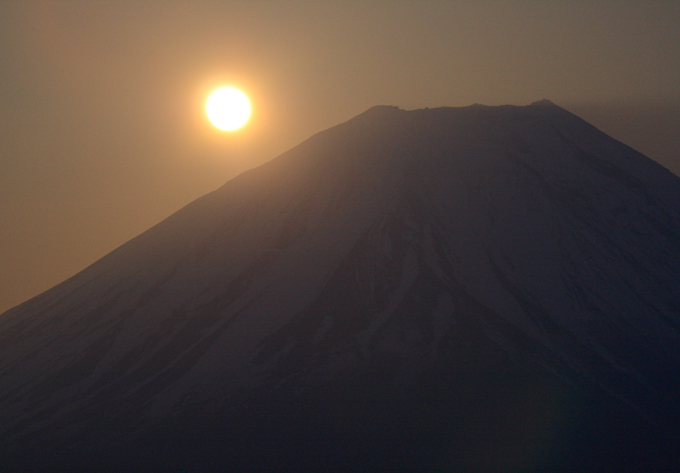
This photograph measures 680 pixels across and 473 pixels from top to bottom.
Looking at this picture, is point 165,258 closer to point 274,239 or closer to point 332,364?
point 274,239

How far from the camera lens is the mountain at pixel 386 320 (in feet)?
179

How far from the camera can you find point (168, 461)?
53500mm

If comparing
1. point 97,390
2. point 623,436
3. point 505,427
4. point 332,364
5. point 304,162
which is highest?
point 304,162

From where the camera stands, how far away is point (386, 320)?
66438 mm

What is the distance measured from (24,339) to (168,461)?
37873 mm

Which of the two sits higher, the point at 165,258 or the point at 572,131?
the point at 165,258

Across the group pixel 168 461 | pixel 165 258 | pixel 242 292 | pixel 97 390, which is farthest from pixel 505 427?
pixel 165 258

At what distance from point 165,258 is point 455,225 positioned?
35.0m

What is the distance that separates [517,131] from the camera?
96125mm

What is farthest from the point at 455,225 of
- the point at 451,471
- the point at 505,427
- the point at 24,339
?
the point at 24,339

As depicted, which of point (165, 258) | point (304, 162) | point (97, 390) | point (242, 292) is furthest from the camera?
point (304, 162)

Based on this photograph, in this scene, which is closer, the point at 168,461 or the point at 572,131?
the point at 168,461

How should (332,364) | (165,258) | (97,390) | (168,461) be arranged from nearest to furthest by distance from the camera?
(168,461)
(332,364)
(97,390)
(165,258)

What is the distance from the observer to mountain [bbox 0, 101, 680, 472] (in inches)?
2153
